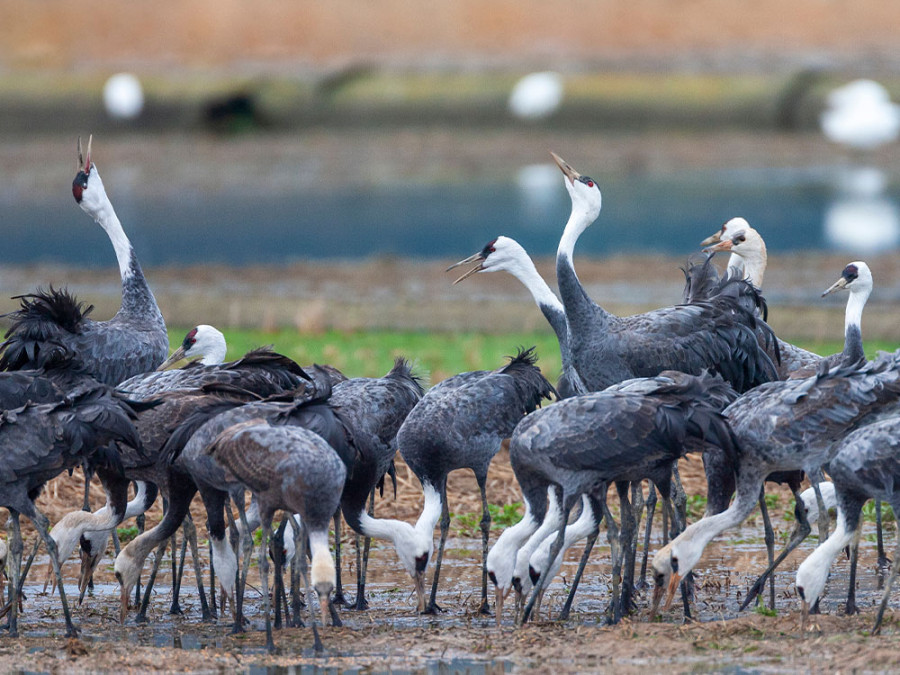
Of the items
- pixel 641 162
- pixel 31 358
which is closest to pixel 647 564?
pixel 31 358

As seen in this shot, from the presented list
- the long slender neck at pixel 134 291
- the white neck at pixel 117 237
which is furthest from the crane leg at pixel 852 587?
the white neck at pixel 117 237

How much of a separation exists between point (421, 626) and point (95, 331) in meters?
3.19

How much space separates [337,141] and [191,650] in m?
24.9

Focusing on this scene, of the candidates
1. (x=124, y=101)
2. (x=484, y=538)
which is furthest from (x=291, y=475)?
(x=124, y=101)

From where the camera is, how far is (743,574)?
8.56 metres

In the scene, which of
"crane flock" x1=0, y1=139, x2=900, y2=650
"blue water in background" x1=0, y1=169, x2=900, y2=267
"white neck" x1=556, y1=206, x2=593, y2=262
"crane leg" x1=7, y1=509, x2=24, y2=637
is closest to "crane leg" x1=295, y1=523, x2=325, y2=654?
"crane flock" x1=0, y1=139, x2=900, y2=650

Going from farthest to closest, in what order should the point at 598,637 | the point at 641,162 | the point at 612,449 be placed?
the point at 641,162, the point at 612,449, the point at 598,637

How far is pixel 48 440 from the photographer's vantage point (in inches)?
296

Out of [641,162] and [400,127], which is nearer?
[641,162]

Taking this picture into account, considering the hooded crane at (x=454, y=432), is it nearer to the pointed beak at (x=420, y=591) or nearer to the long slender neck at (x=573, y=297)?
the pointed beak at (x=420, y=591)

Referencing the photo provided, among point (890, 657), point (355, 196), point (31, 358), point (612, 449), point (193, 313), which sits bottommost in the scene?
point (890, 657)

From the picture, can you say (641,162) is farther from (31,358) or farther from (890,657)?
(890,657)

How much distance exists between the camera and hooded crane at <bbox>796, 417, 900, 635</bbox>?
7.19 meters

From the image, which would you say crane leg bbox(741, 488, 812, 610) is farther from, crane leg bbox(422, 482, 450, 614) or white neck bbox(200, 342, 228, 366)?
white neck bbox(200, 342, 228, 366)
